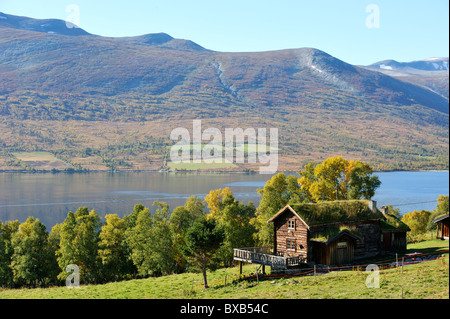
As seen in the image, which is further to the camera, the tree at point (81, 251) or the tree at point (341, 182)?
the tree at point (341, 182)

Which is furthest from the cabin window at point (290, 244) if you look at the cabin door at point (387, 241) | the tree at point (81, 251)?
the tree at point (81, 251)

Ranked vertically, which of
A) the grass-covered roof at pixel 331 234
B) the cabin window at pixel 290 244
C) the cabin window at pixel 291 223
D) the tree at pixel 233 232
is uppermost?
the cabin window at pixel 291 223

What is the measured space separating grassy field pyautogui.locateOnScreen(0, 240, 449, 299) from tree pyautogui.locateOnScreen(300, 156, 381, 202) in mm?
13963

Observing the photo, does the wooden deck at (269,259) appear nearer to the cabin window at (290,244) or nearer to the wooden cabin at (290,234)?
the wooden cabin at (290,234)

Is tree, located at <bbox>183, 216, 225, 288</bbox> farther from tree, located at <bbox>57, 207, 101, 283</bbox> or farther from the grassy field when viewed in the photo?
tree, located at <bbox>57, 207, 101, 283</bbox>

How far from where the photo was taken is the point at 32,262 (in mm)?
56906

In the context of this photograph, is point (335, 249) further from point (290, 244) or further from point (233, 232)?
point (233, 232)

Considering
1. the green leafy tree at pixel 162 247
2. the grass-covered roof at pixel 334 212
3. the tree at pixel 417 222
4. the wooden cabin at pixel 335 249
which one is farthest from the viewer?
the tree at pixel 417 222

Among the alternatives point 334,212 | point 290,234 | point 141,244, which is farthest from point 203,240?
point 141,244

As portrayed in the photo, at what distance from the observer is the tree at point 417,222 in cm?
8462

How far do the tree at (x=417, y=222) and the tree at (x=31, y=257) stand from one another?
193 ft

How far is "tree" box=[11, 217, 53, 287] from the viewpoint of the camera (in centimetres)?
5653
